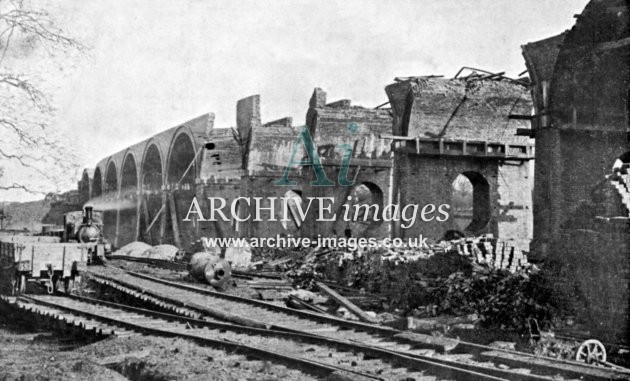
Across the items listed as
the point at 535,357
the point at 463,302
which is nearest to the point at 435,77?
the point at 463,302

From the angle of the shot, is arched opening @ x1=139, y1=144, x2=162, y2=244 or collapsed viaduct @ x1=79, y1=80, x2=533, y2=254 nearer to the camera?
collapsed viaduct @ x1=79, y1=80, x2=533, y2=254

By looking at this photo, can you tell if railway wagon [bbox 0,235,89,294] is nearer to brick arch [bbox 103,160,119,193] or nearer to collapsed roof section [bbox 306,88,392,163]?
collapsed roof section [bbox 306,88,392,163]

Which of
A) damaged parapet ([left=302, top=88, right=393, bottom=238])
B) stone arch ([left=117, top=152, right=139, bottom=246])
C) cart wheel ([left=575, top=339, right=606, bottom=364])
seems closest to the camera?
cart wheel ([left=575, top=339, right=606, bottom=364])

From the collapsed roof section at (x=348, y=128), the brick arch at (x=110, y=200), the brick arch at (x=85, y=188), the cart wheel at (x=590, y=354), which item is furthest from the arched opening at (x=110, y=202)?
the cart wheel at (x=590, y=354)

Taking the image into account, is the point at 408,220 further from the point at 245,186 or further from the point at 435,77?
the point at 245,186

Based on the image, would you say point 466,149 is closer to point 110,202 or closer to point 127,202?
point 127,202

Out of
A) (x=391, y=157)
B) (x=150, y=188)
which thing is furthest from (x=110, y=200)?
(x=391, y=157)

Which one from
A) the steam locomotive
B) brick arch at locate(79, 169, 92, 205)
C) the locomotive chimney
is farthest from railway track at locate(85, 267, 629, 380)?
brick arch at locate(79, 169, 92, 205)

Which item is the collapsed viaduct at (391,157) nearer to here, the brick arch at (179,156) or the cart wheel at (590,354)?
the brick arch at (179,156)

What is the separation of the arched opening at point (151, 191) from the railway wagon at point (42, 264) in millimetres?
19901

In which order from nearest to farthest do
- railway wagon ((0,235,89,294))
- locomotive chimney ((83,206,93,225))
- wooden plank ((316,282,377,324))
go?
wooden plank ((316,282,377,324)), railway wagon ((0,235,89,294)), locomotive chimney ((83,206,93,225))

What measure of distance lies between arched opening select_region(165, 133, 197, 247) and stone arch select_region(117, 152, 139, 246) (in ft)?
22.5

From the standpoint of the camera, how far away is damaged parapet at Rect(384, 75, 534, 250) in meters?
17.4

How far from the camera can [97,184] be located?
154 feet
